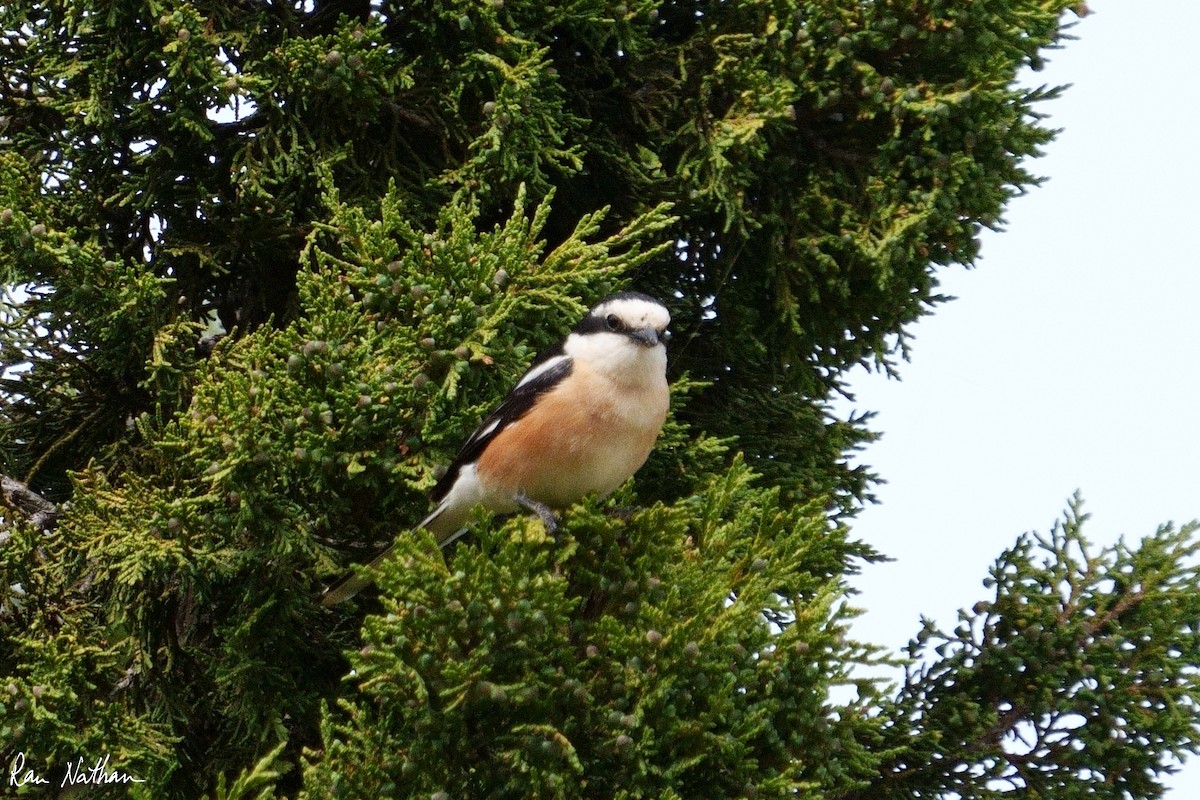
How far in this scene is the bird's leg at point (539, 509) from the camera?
3740 millimetres

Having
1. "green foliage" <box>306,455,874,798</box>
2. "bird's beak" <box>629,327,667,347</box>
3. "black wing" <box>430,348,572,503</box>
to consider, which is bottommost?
"green foliage" <box>306,455,874,798</box>

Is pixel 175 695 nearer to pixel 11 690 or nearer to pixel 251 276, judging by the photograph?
pixel 11 690

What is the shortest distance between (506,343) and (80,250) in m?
1.30

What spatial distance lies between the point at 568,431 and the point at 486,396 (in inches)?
10.7

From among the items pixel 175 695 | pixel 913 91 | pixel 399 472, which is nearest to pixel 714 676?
pixel 399 472

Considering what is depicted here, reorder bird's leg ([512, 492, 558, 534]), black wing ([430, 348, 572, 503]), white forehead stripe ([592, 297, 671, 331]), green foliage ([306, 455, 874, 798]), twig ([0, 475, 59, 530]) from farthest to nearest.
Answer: twig ([0, 475, 59, 530])
white forehead stripe ([592, 297, 671, 331])
black wing ([430, 348, 572, 503])
bird's leg ([512, 492, 558, 534])
green foliage ([306, 455, 874, 798])

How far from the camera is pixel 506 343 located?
376 centimetres

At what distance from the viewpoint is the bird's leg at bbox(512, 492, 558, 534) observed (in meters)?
3.74

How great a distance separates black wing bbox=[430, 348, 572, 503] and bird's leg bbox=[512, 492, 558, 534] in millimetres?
174

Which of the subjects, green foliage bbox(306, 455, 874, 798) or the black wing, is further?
the black wing

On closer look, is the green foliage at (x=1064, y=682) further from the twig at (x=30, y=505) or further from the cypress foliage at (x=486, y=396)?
the twig at (x=30, y=505)
